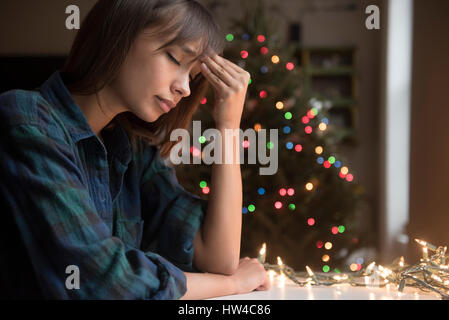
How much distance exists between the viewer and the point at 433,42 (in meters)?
1.54

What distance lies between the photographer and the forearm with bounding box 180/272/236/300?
0.69m

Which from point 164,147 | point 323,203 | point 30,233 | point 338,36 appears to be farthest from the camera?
point 338,36

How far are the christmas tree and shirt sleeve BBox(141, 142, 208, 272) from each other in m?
0.86

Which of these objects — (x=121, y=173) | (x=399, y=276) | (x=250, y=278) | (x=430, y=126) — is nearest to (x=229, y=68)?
(x=121, y=173)

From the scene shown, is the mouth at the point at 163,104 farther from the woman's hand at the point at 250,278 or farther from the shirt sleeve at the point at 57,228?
the woman's hand at the point at 250,278

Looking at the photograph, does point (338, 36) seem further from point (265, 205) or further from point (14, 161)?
point (14, 161)

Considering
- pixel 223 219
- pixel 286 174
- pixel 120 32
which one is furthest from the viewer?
pixel 286 174

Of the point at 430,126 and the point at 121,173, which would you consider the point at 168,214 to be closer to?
the point at 121,173

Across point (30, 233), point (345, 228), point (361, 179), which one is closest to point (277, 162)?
point (345, 228)

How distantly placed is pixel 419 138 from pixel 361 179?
244cm

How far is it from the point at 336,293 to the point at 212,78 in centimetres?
44

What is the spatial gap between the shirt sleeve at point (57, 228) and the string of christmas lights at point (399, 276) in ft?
1.16

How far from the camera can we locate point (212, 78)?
815 millimetres

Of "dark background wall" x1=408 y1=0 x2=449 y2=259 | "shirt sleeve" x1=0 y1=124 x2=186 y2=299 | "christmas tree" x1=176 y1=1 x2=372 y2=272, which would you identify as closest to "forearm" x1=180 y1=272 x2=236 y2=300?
"shirt sleeve" x1=0 y1=124 x2=186 y2=299
